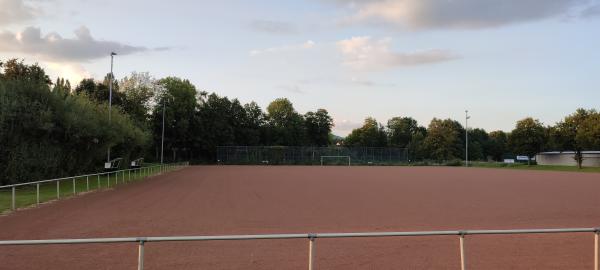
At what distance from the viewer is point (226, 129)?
307ft

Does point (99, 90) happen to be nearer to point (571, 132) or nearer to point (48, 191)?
point (48, 191)

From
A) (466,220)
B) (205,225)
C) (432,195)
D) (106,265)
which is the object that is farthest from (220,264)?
(432,195)

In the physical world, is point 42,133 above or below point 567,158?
above

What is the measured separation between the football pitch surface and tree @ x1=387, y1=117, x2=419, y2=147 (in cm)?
10651

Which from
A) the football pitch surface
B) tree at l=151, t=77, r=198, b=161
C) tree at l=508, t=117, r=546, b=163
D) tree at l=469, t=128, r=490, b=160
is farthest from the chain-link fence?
the football pitch surface

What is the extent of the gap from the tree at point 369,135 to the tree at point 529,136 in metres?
41.7

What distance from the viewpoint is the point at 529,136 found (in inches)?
3246

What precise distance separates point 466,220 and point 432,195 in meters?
9.15

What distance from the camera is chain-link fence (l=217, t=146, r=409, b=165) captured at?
292 feet

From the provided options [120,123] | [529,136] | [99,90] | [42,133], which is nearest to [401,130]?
[529,136]

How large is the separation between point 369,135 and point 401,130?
10.8m

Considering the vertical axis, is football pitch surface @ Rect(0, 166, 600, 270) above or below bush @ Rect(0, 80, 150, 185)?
below

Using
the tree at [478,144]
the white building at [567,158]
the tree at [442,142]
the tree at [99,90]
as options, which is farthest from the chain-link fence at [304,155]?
the tree at [478,144]

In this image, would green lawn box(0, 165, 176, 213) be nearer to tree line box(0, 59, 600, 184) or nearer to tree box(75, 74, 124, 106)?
tree line box(0, 59, 600, 184)
